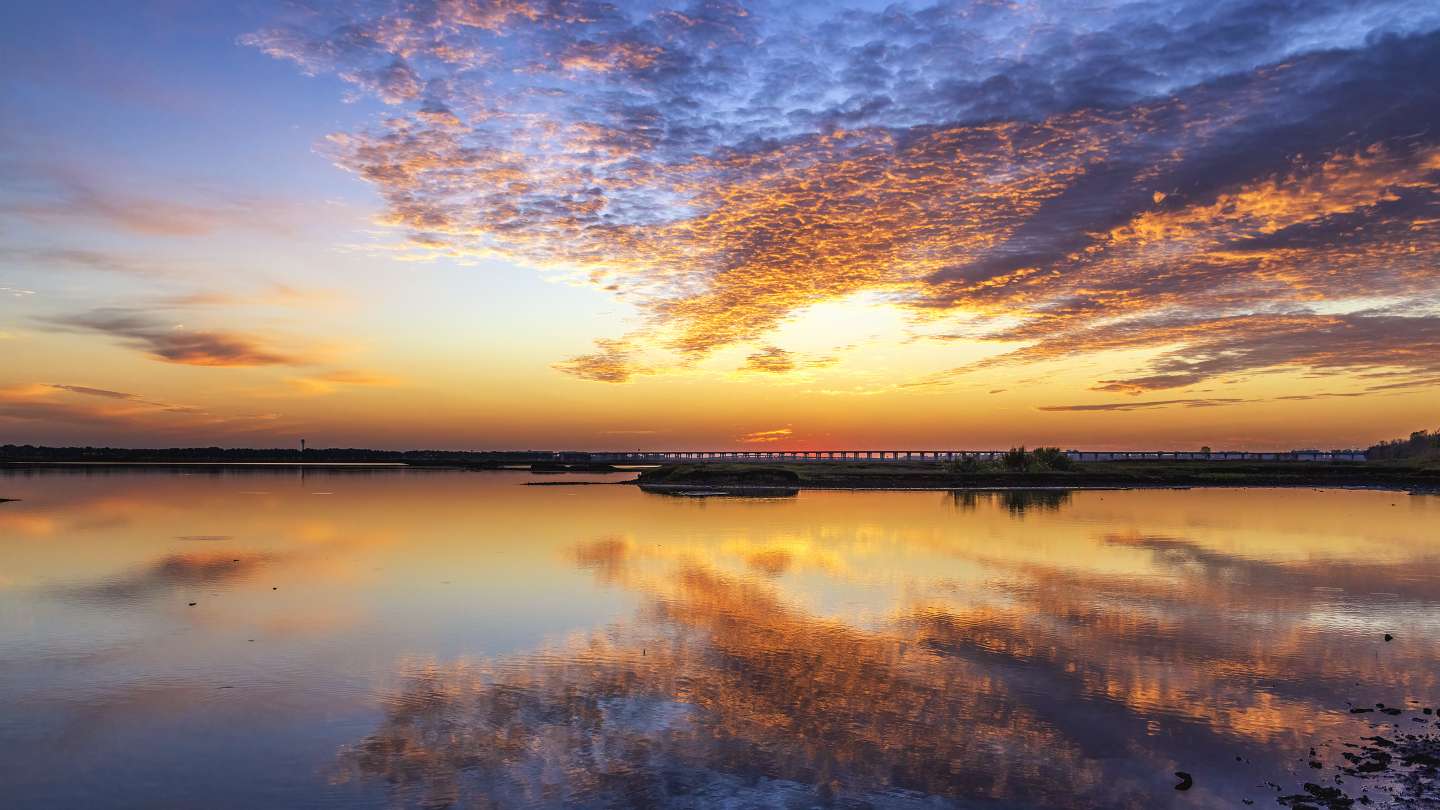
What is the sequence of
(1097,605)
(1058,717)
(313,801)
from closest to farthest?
1. (313,801)
2. (1058,717)
3. (1097,605)

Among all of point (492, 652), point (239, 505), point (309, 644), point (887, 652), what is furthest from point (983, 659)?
point (239, 505)

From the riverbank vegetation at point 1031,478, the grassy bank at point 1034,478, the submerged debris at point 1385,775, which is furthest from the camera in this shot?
the riverbank vegetation at point 1031,478

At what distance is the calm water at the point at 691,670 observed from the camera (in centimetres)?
1123

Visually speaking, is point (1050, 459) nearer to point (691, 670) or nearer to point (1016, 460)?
point (1016, 460)

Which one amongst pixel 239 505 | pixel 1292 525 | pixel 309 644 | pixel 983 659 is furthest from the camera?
pixel 239 505

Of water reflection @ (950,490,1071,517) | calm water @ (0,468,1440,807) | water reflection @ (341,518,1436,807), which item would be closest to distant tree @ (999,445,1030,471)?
water reflection @ (950,490,1071,517)

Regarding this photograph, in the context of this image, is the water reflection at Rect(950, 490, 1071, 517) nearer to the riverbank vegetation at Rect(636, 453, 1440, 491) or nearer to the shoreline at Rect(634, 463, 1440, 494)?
the shoreline at Rect(634, 463, 1440, 494)

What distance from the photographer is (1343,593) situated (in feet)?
84.7

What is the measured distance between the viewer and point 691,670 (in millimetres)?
16438

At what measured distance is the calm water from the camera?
36.8 ft

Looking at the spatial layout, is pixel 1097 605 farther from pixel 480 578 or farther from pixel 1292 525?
pixel 1292 525

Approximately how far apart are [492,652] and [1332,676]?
17229 millimetres

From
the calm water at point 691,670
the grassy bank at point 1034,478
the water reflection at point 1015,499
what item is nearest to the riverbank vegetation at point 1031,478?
the grassy bank at point 1034,478

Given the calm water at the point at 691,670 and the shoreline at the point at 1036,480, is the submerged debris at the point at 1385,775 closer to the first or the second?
the calm water at the point at 691,670
